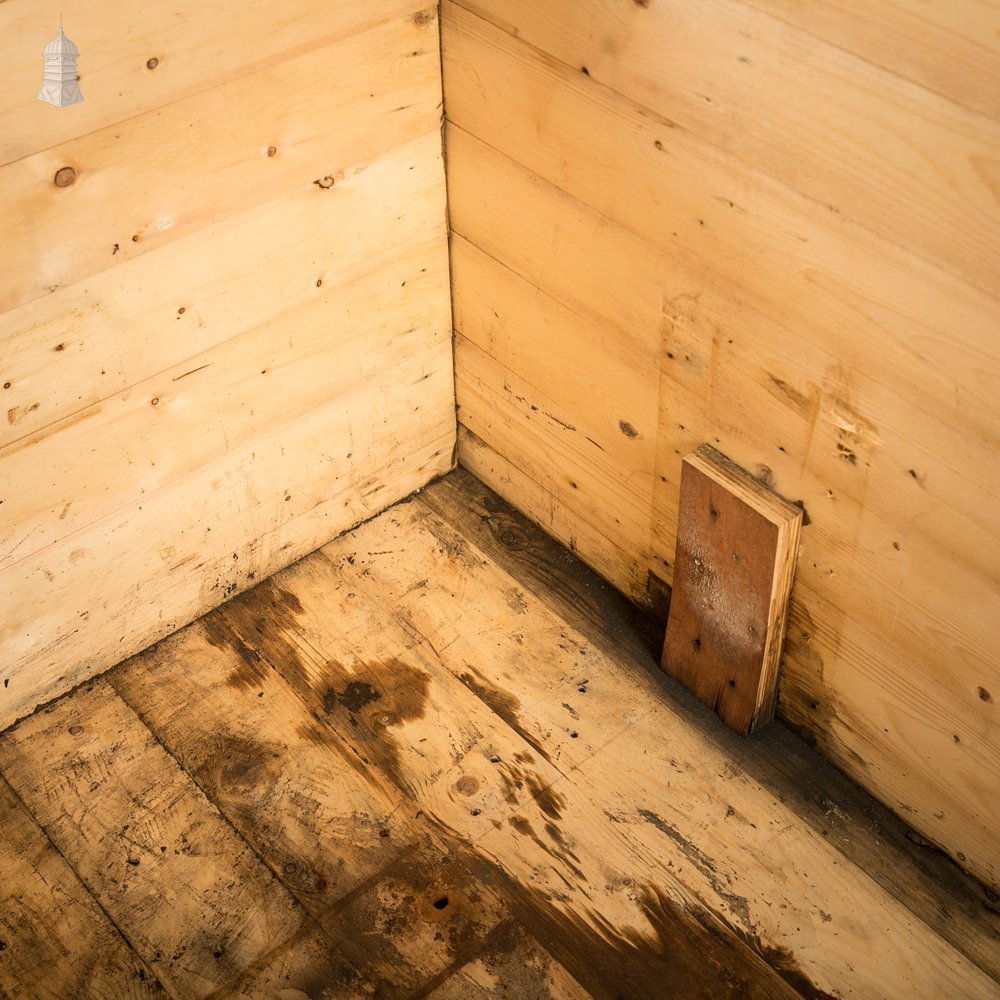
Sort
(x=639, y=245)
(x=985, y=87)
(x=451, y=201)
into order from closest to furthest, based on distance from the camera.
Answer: (x=985, y=87), (x=639, y=245), (x=451, y=201)

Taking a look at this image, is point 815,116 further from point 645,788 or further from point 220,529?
point 220,529

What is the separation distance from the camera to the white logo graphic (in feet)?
4.76

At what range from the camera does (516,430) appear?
2.17 m

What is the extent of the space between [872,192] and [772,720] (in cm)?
93

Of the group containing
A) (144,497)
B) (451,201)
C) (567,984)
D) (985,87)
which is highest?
(985,87)

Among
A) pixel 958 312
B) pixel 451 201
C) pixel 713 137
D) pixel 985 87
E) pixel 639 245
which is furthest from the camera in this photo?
pixel 451 201

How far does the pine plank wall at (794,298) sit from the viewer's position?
4.24 feet

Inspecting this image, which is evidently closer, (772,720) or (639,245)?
(639,245)

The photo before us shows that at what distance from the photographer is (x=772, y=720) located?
198 cm

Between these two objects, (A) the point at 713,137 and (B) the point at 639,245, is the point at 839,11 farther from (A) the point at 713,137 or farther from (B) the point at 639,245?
(B) the point at 639,245

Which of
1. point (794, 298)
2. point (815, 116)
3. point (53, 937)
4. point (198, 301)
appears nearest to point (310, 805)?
point (53, 937)

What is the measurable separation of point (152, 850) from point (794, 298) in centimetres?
118

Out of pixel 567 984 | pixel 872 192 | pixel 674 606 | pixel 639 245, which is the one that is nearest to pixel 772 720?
pixel 674 606

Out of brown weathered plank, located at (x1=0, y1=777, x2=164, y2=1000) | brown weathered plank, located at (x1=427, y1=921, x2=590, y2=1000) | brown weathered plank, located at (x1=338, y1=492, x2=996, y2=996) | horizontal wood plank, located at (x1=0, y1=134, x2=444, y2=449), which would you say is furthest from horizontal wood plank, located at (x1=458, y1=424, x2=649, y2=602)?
brown weathered plank, located at (x1=0, y1=777, x2=164, y2=1000)
